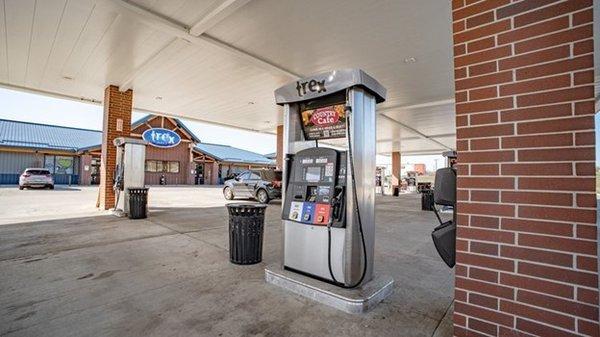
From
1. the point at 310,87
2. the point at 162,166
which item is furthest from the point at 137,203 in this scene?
the point at 162,166

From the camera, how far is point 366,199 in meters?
2.67

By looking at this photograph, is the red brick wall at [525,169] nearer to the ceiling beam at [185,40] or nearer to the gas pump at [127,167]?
the ceiling beam at [185,40]

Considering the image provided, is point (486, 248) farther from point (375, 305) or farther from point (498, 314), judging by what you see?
point (375, 305)

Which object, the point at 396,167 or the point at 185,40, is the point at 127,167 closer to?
the point at 185,40

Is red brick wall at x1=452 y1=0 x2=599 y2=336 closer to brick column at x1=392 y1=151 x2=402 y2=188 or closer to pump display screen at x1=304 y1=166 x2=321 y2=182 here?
pump display screen at x1=304 y1=166 x2=321 y2=182

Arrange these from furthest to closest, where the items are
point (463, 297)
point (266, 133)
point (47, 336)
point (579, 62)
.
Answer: point (266, 133) → point (47, 336) → point (463, 297) → point (579, 62)

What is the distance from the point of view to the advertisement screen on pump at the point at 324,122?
9.45ft

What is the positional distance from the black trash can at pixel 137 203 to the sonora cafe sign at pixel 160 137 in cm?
1570

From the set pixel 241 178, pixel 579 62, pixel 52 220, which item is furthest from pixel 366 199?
pixel 241 178

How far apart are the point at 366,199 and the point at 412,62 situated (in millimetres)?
4546

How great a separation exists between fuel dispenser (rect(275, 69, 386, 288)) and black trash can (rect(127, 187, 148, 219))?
527 centimetres

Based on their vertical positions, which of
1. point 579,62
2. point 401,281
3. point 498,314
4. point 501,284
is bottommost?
point 401,281

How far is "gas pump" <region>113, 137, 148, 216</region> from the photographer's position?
7.29 metres

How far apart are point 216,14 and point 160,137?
785 inches
